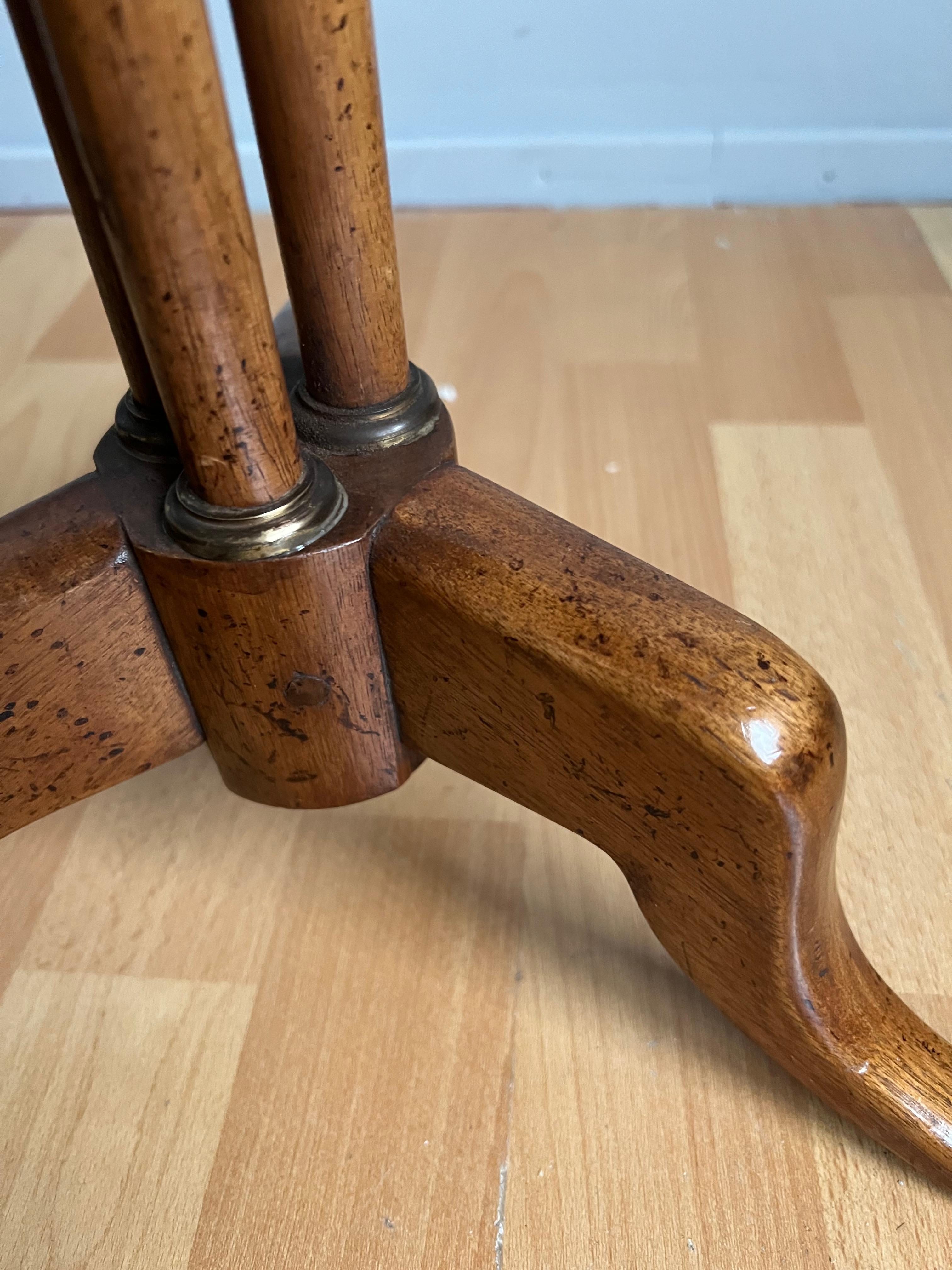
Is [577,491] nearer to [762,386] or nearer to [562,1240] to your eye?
[762,386]

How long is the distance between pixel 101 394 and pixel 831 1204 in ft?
2.57

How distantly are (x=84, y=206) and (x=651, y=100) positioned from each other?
0.82 meters

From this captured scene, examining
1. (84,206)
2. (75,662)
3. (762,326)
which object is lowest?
(762,326)

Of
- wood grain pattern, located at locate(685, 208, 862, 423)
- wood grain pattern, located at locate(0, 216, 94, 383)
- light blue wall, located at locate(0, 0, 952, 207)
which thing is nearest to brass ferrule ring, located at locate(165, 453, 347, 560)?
wood grain pattern, located at locate(685, 208, 862, 423)

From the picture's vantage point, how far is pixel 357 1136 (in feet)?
1.52

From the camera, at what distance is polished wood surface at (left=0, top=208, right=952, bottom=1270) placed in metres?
0.44

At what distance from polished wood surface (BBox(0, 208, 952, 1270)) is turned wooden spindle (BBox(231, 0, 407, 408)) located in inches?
10.0

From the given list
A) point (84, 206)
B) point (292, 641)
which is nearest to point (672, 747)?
point (292, 641)

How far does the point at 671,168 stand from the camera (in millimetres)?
1121

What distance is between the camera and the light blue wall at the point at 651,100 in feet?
3.35

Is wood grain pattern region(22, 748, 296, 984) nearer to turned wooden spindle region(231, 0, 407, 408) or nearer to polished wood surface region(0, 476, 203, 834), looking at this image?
polished wood surface region(0, 476, 203, 834)

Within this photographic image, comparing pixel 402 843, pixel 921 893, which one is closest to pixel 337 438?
pixel 402 843

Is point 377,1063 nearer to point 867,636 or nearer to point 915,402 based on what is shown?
point 867,636

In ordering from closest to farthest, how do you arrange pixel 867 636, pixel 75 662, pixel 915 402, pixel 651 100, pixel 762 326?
pixel 75 662, pixel 867 636, pixel 915 402, pixel 762 326, pixel 651 100
